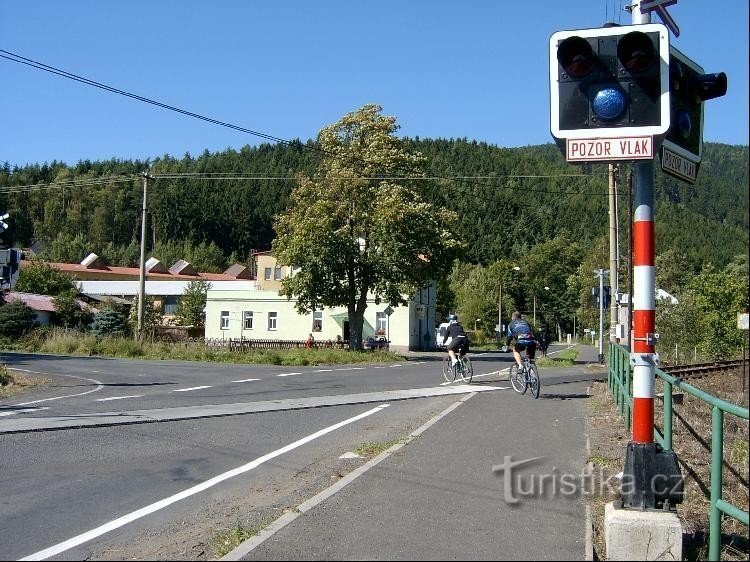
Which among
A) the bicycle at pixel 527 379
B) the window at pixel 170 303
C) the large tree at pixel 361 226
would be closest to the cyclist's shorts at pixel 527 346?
the bicycle at pixel 527 379

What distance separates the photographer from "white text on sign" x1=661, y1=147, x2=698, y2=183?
5.53 meters

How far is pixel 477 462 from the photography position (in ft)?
27.0

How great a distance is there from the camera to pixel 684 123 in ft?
18.5

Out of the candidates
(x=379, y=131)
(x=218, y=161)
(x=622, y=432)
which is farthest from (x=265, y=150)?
(x=622, y=432)

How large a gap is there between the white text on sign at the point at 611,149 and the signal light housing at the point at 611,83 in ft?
0.12

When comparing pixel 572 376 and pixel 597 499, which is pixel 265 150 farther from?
pixel 597 499

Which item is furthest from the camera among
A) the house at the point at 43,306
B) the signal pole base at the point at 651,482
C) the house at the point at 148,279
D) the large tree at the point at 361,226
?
the house at the point at 148,279

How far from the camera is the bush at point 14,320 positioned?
A: 44.2m

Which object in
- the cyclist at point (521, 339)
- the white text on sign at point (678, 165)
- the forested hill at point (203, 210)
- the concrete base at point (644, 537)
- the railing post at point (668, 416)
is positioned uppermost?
the forested hill at point (203, 210)

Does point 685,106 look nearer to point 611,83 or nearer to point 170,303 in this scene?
point 611,83

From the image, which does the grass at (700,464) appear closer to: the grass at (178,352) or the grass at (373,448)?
the grass at (373,448)

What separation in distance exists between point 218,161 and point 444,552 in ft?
424

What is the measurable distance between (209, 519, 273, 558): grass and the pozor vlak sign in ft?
11.7

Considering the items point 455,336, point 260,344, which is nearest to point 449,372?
point 455,336
